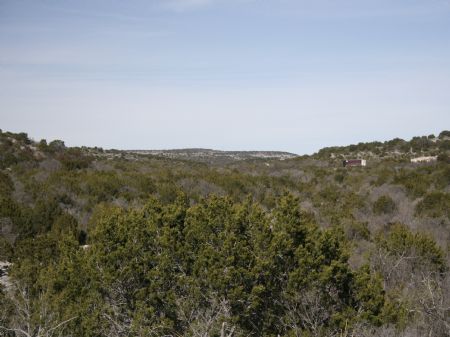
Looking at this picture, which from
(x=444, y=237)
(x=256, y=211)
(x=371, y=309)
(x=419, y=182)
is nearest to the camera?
(x=371, y=309)

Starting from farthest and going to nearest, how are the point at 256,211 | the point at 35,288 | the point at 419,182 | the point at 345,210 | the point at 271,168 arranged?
the point at 271,168 → the point at 419,182 → the point at 345,210 → the point at 35,288 → the point at 256,211

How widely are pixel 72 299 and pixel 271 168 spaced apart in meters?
31.5

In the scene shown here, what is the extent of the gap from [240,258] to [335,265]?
1.86m

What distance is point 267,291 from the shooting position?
29.2ft

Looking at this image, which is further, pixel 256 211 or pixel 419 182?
pixel 419 182

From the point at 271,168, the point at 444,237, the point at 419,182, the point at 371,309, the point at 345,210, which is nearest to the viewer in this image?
the point at 371,309

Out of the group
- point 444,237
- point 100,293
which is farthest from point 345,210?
point 100,293

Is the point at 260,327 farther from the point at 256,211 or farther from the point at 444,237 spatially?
the point at 444,237

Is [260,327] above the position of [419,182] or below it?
below

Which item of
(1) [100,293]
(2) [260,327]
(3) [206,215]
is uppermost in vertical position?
(3) [206,215]

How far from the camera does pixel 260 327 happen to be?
8.85 meters

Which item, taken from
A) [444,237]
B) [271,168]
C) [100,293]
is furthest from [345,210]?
[271,168]

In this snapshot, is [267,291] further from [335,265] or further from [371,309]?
[371,309]

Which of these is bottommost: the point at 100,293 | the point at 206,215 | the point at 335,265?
the point at 100,293
